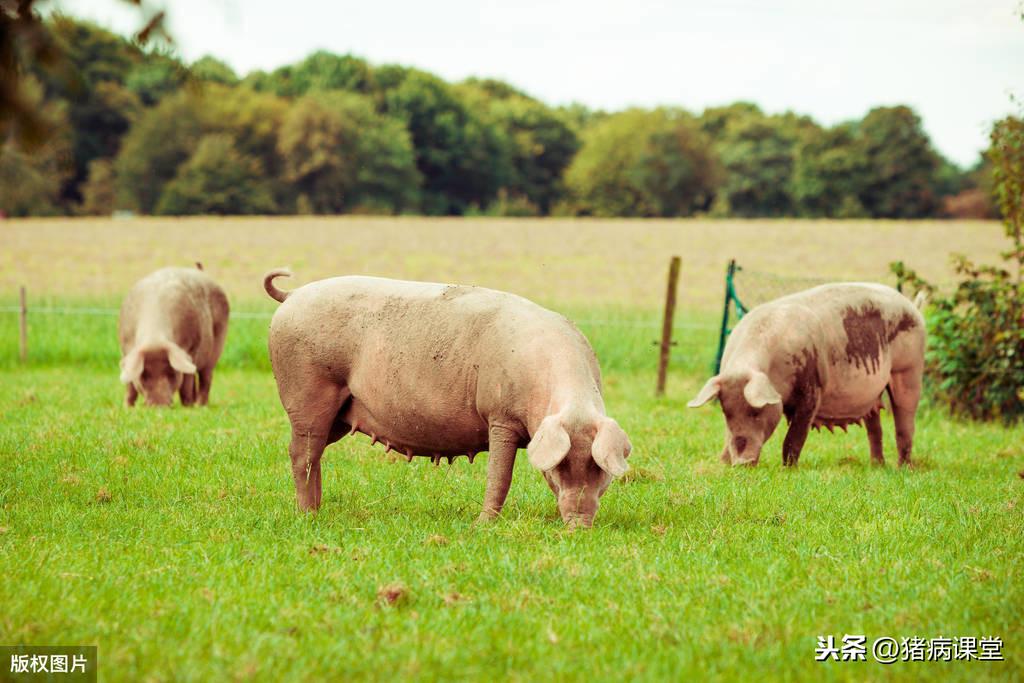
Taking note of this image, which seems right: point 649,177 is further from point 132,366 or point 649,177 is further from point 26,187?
point 132,366

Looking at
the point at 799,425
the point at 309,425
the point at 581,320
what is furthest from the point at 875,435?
the point at 581,320

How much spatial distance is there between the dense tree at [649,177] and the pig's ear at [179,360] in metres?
68.1

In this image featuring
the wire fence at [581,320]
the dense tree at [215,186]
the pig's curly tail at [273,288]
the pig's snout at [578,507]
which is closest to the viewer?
the pig's snout at [578,507]

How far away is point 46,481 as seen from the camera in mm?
8297

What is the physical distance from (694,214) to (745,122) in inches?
464

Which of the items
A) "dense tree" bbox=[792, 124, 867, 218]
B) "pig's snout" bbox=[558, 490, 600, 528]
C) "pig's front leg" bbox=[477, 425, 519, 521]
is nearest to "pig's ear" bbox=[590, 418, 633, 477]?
"pig's snout" bbox=[558, 490, 600, 528]

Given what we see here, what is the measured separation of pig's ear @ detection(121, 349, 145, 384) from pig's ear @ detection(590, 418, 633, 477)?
7.10 m

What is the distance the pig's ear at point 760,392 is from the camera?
9258 millimetres

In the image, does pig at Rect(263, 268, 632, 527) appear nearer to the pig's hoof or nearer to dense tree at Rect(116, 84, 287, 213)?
the pig's hoof

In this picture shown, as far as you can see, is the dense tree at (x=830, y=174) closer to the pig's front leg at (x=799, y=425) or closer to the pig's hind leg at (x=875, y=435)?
the pig's hind leg at (x=875, y=435)

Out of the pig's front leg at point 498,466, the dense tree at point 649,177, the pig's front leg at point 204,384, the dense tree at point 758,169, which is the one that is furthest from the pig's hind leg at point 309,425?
the dense tree at point 649,177

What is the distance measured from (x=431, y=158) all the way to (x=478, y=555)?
2990 inches

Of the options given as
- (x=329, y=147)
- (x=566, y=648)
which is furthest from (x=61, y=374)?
(x=329, y=147)

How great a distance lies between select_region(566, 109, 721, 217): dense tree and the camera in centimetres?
8125
